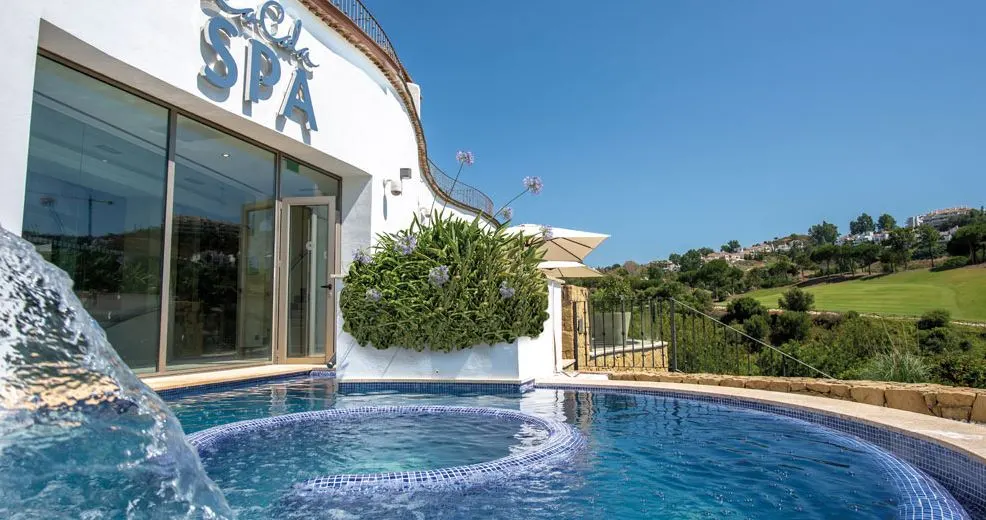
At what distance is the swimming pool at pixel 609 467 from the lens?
108 inches

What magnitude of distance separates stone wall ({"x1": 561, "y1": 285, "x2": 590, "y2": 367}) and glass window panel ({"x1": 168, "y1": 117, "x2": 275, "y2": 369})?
4.60 metres

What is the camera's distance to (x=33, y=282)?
2.29 meters

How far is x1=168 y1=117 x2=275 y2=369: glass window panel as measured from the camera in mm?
7062

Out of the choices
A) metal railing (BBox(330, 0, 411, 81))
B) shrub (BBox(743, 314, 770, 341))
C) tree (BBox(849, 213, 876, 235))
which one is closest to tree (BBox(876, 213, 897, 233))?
tree (BBox(849, 213, 876, 235))

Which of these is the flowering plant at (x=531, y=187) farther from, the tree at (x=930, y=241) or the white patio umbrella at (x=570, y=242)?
the tree at (x=930, y=241)

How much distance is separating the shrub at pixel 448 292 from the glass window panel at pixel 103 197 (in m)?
2.35

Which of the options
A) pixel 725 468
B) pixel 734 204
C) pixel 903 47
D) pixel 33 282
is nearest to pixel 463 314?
pixel 725 468

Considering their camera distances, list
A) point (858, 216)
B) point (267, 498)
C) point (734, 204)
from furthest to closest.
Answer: point (858, 216) < point (734, 204) < point (267, 498)

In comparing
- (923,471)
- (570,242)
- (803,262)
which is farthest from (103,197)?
(803,262)

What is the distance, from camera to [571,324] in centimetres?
920

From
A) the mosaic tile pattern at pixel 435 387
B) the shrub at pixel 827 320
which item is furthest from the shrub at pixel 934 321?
the mosaic tile pattern at pixel 435 387

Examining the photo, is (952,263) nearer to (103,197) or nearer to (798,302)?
(798,302)

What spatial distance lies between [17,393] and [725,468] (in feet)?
11.4

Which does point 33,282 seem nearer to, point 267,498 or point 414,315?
point 267,498
